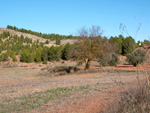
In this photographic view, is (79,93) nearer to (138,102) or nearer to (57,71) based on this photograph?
(138,102)

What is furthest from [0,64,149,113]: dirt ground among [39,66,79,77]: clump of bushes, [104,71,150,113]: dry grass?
[39,66,79,77]: clump of bushes

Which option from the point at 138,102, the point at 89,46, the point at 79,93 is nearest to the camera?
the point at 138,102

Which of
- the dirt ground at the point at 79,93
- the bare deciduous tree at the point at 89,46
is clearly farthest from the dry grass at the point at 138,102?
the bare deciduous tree at the point at 89,46

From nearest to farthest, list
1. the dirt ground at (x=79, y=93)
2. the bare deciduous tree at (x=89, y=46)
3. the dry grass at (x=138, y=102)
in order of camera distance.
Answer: the dry grass at (x=138, y=102) → the dirt ground at (x=79, y=93) → the bare deciduous tree at (x=89, y=46)

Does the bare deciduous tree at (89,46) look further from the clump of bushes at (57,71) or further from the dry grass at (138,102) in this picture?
the dry grass at (138,102)

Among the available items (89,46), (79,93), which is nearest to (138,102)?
(79,93)

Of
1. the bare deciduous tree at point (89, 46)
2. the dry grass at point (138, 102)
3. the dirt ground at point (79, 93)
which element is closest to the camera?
the dry grass at point (138, 102)

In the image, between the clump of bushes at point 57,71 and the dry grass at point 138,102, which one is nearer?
the dry grass at point 138,102

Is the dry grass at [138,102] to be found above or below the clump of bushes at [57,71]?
above

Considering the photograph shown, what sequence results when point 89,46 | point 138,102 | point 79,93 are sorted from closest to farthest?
point 138,102 → point 79,93 → point 89,46

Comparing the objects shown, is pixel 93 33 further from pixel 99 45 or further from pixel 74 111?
pixel 74 111

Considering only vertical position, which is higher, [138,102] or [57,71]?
[138,102]

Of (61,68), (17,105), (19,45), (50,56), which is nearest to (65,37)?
(19,45)

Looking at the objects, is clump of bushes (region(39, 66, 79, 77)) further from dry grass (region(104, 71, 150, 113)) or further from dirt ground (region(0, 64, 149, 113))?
dry grass (region(104, 71, 150, 113))
